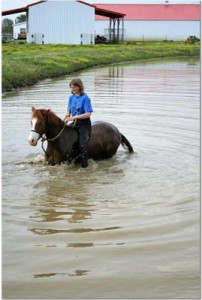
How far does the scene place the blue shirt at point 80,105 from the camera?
10.3m

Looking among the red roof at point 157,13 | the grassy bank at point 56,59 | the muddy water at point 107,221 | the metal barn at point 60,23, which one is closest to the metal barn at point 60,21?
the metal barn at point 60,23

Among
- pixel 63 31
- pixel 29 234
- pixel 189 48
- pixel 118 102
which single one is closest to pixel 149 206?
pixel 29 234

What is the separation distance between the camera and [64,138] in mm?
10469

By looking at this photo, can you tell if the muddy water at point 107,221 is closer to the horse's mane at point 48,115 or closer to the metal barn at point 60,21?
the horse's mane at point 48,115

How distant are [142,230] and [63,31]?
175 feet

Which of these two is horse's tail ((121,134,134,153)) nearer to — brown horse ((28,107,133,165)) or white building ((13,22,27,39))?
brown horse ((28,107,133,165))

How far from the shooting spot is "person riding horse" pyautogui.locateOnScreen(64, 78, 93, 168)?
1022cm

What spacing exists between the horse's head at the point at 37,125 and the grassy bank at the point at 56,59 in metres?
15.2

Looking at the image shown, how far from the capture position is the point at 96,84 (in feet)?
92.5

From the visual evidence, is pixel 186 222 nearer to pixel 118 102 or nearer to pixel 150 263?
pixel 150 263

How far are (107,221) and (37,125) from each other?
2.92m

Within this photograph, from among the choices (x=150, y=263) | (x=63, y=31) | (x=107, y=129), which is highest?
(x=63, y=31)

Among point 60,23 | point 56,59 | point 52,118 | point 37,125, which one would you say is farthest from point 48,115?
point 60,23

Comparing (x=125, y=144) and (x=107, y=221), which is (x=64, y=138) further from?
(x=107, y=221)
